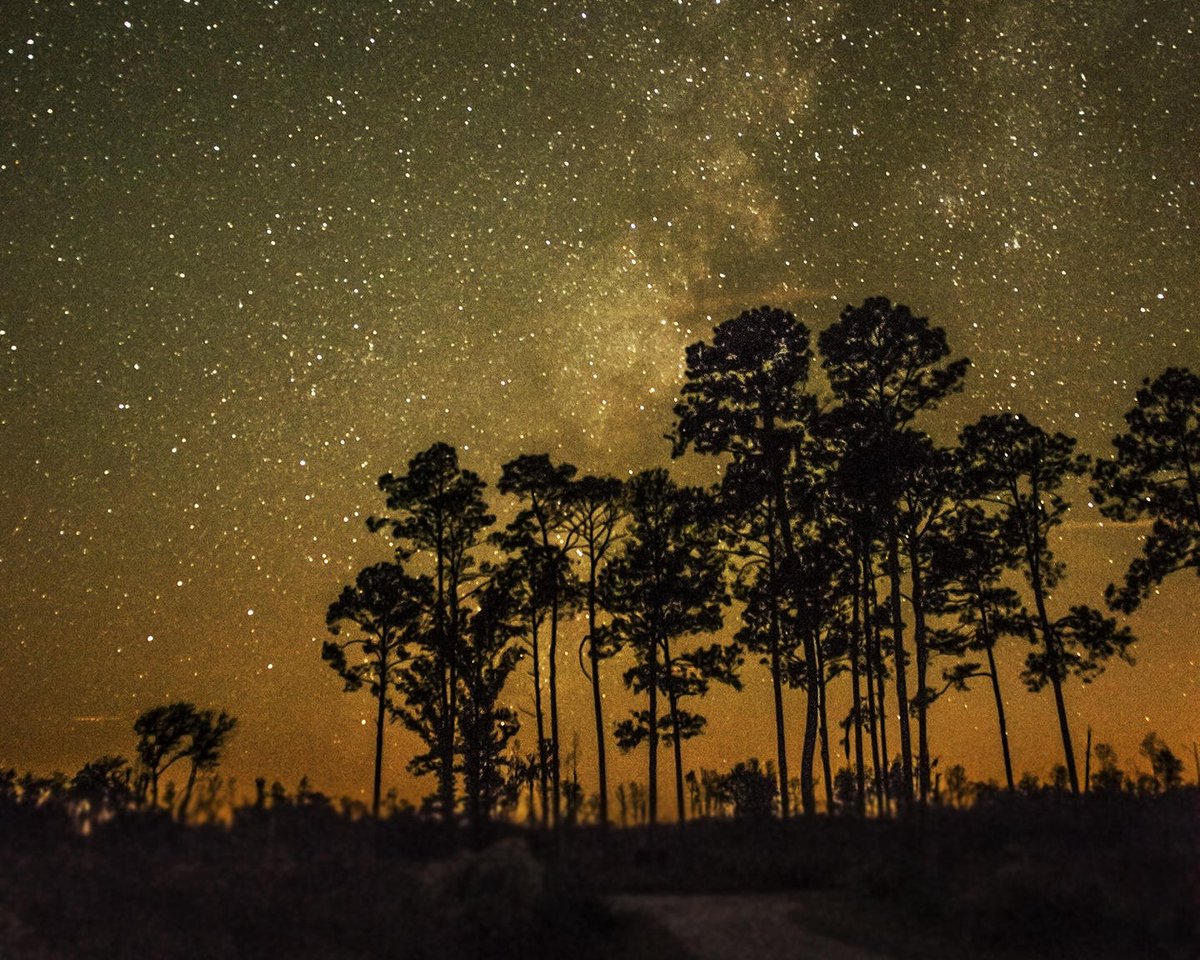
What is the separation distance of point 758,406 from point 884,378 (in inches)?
153

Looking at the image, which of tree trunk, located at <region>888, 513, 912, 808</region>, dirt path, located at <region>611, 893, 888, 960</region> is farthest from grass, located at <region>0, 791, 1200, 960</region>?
tree trunk, located at <region>888, 513, 912, 808</region>

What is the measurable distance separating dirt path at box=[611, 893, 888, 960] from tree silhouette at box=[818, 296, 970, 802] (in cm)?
1808

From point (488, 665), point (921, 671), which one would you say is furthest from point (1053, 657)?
point (488, 665)

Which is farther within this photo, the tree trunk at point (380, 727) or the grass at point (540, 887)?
the tree trunk at point (380, 727)

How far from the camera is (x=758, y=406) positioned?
3234cm

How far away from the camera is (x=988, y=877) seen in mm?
13406

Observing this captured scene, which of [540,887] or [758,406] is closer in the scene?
[540,887]

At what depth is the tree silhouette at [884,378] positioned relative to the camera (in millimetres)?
30391

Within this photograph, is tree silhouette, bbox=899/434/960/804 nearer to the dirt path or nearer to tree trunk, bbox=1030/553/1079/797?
tree trunk, bbox=1030/553/1079/797

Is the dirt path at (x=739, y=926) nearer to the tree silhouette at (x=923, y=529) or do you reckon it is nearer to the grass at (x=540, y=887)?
the grass at (x=540, y=887)

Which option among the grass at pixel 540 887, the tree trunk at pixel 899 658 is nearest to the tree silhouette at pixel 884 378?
the tree trunk at pixel 899 658

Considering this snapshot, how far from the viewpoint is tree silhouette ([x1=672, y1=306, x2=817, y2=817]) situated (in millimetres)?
31891

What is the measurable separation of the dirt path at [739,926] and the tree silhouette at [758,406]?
18.6 meters

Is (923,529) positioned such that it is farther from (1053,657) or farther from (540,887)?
(540,887)
